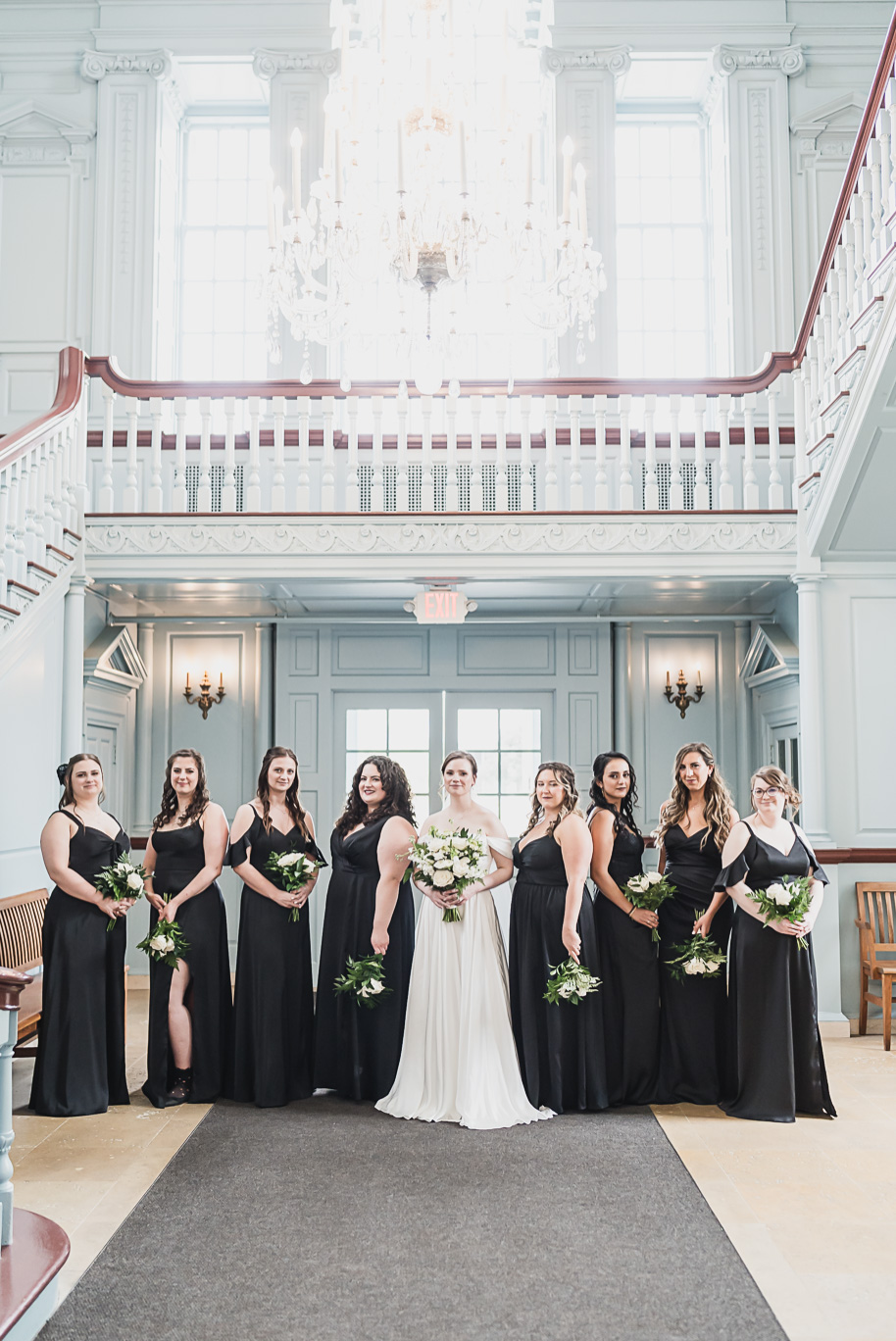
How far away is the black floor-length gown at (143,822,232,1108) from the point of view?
18.7 feet

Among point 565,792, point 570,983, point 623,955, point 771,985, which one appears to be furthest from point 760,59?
point 570,983

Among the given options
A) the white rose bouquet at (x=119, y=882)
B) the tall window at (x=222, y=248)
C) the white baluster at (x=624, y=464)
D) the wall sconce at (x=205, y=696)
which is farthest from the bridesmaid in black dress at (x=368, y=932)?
the tall window at (x=222, y=248)

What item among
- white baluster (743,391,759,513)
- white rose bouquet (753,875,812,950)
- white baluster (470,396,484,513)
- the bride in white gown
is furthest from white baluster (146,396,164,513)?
white rose bouquet (753,875,812,950)

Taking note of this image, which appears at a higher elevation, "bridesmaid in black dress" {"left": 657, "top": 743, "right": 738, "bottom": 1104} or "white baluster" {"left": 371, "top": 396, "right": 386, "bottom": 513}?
"white baluster" {"left": 371, "top": 396, "right": 386, "bottom": 513}

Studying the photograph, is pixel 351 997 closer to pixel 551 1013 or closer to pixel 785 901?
pixel 551 1013

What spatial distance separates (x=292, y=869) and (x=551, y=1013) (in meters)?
1.45

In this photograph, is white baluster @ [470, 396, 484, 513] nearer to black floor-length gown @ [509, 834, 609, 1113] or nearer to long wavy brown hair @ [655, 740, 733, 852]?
long wavy brown hair @ [655, 740, 733, 852]

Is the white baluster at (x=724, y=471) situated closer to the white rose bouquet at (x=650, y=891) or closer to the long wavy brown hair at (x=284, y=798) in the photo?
the white rose bouquet at (x=650, y=891)

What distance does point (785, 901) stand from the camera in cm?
536

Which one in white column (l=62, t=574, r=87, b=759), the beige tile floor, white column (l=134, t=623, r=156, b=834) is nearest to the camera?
the beige tile floor

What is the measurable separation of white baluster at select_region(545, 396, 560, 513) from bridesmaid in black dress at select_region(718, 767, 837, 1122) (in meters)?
2.68

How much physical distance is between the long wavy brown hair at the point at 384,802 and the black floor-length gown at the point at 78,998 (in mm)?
1218


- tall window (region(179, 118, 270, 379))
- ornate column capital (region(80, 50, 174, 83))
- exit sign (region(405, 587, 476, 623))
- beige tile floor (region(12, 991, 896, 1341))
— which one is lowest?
beige tile floor (region(12, 991, 896, 1341))

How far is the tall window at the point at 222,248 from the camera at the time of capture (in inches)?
436
